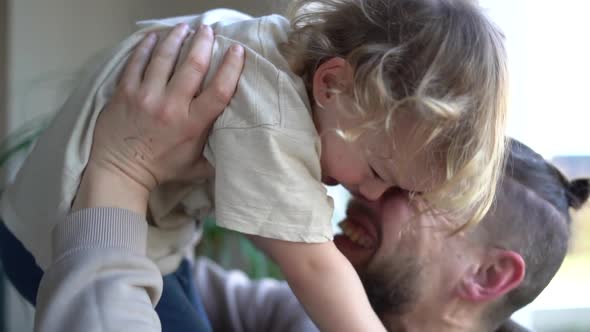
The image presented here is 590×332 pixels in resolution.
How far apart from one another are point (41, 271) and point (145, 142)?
13.2 inches

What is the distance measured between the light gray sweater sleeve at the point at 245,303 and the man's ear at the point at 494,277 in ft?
1.11

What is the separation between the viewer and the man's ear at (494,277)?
1.15 m

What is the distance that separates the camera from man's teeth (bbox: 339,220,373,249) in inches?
47.1

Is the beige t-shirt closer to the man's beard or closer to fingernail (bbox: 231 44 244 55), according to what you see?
fingernail (bbox: 231 44 244 55)

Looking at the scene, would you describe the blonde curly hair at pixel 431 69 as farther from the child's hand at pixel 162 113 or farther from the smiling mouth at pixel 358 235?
the smiling mouth at pixel 358 235

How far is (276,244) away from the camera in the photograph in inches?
32.3

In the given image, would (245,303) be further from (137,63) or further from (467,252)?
(137,63)

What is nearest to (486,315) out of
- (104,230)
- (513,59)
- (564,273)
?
(564,273)

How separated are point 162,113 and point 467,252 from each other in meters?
0.62

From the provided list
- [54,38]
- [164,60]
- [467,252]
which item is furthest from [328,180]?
[54,38]

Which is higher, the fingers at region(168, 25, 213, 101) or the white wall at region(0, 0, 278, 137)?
the fingers at region(168, 25, 213, 101)

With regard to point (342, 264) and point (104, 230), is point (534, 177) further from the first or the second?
point (104, 230)

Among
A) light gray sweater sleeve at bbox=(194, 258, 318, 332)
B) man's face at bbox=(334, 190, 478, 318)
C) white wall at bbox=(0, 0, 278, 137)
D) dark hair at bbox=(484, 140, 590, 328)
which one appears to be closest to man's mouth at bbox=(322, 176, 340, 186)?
man's face at bbox=(334, 190, 478, 318)

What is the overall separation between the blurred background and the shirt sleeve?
44cm
